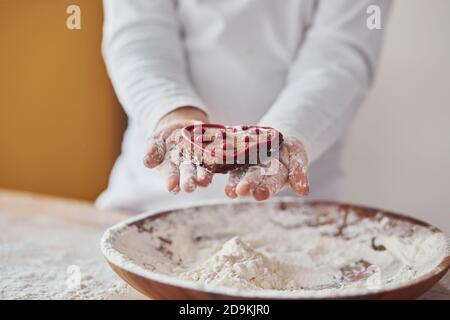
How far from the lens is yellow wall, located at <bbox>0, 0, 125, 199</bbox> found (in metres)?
1.00

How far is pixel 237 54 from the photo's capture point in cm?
85

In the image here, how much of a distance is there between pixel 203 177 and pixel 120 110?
1.69ft

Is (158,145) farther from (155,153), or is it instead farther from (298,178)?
(298,178)

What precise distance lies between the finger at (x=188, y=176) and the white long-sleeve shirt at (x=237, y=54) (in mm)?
211

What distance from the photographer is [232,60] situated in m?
0.85

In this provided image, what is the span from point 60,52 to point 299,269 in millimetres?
699

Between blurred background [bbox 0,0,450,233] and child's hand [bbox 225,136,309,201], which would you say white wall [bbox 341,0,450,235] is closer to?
blurred background [bbox 0,0,450,233]

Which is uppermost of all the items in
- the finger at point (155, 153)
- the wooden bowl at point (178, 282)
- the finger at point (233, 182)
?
the finger at point (155, 153)

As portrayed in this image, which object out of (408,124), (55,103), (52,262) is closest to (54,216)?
(52,262)

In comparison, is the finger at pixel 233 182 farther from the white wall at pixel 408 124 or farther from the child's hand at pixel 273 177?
the white wall at pixel 408 124

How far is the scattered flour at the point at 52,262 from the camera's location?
0.60 m

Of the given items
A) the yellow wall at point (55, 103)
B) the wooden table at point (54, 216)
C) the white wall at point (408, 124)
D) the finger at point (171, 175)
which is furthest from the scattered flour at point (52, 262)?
the white wall at point (408, 124)

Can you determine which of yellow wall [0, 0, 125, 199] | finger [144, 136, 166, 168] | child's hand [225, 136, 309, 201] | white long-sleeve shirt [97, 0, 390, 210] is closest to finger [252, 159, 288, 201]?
child's hand [225, 136, 309, 201]
